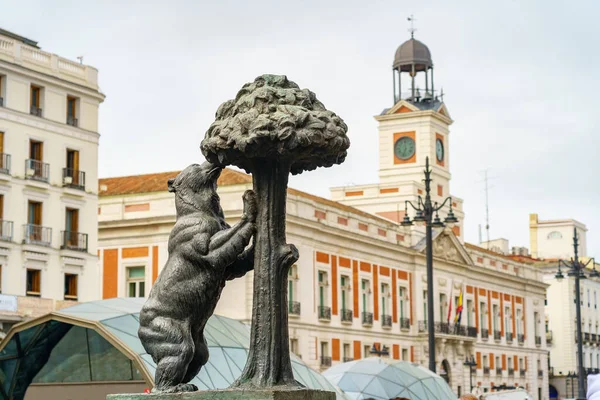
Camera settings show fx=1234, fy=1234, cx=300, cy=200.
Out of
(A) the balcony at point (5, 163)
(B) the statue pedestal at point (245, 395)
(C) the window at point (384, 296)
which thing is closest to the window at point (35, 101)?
(A) the balcony at point (5, 163)

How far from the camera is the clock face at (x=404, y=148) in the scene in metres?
62.8

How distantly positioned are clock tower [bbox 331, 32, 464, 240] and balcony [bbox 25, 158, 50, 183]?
83.8 feet

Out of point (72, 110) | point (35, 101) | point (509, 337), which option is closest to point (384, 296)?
point (509, 337)

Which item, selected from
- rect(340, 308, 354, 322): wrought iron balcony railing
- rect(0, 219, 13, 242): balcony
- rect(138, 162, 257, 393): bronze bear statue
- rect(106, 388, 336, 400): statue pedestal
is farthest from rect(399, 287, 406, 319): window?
rect(106, 388, 336, 400): statue pedestal

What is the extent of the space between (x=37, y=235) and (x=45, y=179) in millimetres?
1749

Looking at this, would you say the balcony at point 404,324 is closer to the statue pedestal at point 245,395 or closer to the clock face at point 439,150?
the clock face at point 439,150

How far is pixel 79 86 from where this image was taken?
39.1m

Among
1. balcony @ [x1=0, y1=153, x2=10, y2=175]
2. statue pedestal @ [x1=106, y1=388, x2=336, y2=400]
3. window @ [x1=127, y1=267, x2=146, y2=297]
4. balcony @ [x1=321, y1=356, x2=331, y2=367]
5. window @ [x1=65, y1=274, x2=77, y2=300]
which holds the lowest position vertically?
statue pedestal @ [x1=106, y1=388, x2=336, y2=400]

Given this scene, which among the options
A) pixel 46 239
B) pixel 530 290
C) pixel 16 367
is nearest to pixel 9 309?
pixel 46 239

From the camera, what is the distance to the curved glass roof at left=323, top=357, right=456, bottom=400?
25953mm

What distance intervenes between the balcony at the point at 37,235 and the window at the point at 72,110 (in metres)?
3.71

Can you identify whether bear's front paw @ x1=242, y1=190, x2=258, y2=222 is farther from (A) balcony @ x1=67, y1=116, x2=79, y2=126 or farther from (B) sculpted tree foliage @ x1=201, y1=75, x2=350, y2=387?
(A) balcony @ x1=67, y1=116, x2=79, y2=126

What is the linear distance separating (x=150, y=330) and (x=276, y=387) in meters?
0.83

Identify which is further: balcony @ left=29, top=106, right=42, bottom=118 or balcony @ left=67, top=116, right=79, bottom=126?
balcony @ left=67, top=116, right=79, bottom=126
